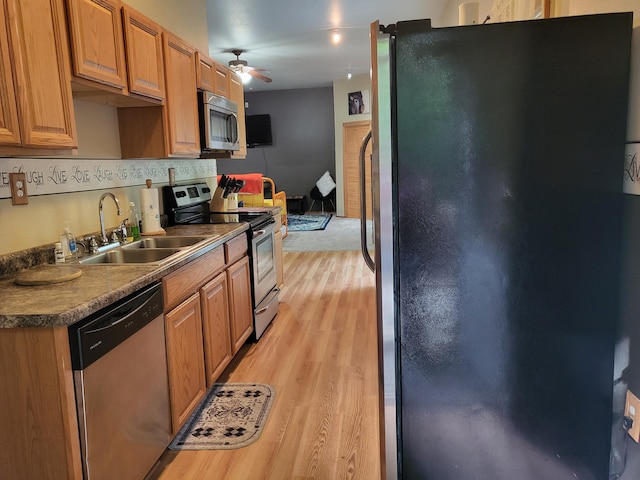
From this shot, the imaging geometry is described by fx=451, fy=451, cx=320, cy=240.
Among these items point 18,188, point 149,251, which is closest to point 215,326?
point 149,251

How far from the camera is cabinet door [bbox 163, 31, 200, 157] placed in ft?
8.67

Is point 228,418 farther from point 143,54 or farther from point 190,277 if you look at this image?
point 143,54

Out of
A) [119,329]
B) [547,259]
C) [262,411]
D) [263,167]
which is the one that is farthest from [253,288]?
[263,167]

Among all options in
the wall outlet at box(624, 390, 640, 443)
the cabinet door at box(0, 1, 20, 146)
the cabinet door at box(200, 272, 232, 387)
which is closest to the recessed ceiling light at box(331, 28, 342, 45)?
the cabinet door at box(200, 272, 232, 387)

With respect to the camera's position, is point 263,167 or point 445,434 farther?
point 263,167

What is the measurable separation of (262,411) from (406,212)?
1.53m

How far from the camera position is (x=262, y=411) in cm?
237

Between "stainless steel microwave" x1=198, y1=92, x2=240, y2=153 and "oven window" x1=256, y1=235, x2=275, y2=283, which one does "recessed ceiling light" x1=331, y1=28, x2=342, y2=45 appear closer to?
"stainless steel microwave" x1=198, y1=92, x2=240, y2=153

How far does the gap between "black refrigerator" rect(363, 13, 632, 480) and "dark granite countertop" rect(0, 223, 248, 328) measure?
0.89 metres

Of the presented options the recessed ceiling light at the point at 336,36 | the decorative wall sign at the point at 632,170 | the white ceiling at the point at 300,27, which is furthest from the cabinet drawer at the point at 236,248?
the recessed ceiling light at the point at 336,36

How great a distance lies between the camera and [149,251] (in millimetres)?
2369

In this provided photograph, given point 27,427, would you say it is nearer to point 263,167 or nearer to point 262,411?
point 262,411

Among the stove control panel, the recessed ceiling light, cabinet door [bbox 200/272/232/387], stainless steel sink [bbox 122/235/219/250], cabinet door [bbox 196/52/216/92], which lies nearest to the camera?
cabinet door [bbox 200/272/232/387]

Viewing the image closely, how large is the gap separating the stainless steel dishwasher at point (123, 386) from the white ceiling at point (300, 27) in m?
3.67
